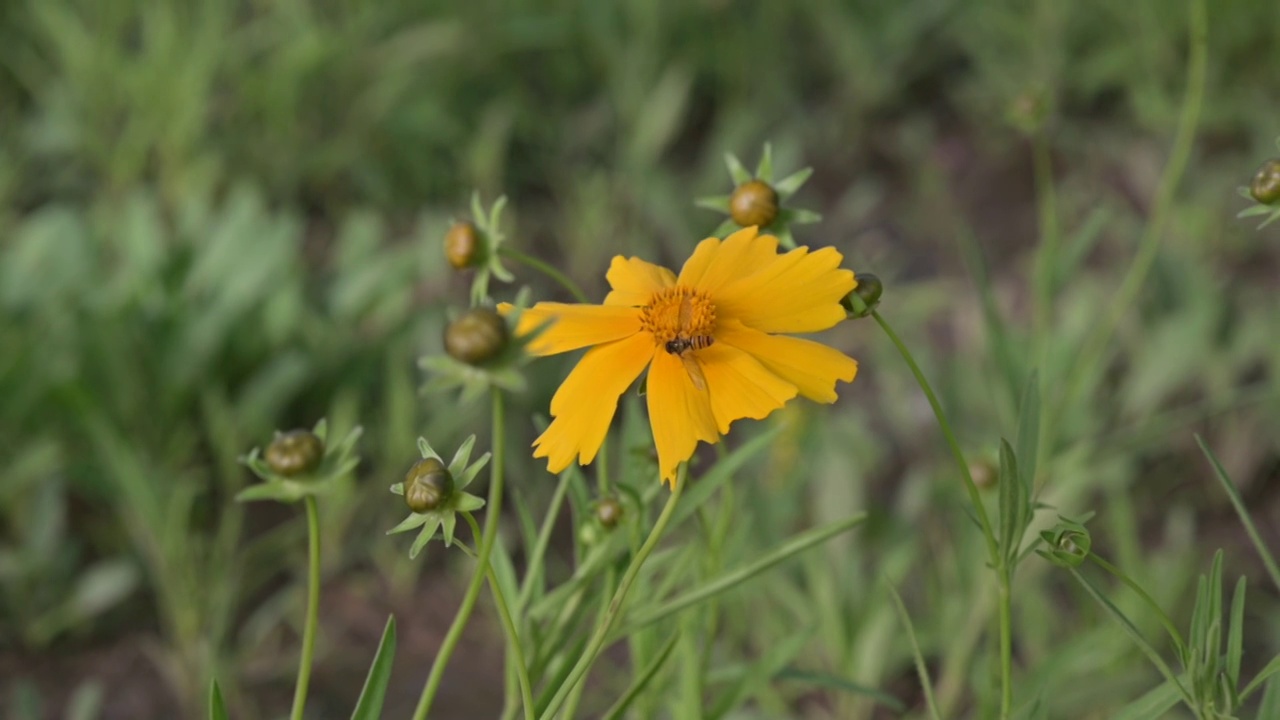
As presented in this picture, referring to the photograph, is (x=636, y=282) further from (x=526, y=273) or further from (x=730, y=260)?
(x=526, y=273)

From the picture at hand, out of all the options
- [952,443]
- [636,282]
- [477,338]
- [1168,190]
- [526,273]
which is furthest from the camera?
[526,273]

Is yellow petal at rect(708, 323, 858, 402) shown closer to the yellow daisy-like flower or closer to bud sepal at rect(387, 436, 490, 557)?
the yellow daisy-like flower

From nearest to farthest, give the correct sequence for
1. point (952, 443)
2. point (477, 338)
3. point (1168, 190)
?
point (477, 338) < point (952, 443) < point (1168, 190)

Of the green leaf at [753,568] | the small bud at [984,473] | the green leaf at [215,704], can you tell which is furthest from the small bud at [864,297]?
the small bud at [984,473]

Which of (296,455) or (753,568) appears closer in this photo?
(296,455)

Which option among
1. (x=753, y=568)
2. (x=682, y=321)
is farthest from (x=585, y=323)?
(x=753, y=568)

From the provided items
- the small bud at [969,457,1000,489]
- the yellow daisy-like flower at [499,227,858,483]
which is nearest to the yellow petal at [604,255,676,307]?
the yellow daisy-like flower at [499,227,858,483]

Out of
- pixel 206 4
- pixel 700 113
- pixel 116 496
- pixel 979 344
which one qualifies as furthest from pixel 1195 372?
pixel 206 4
